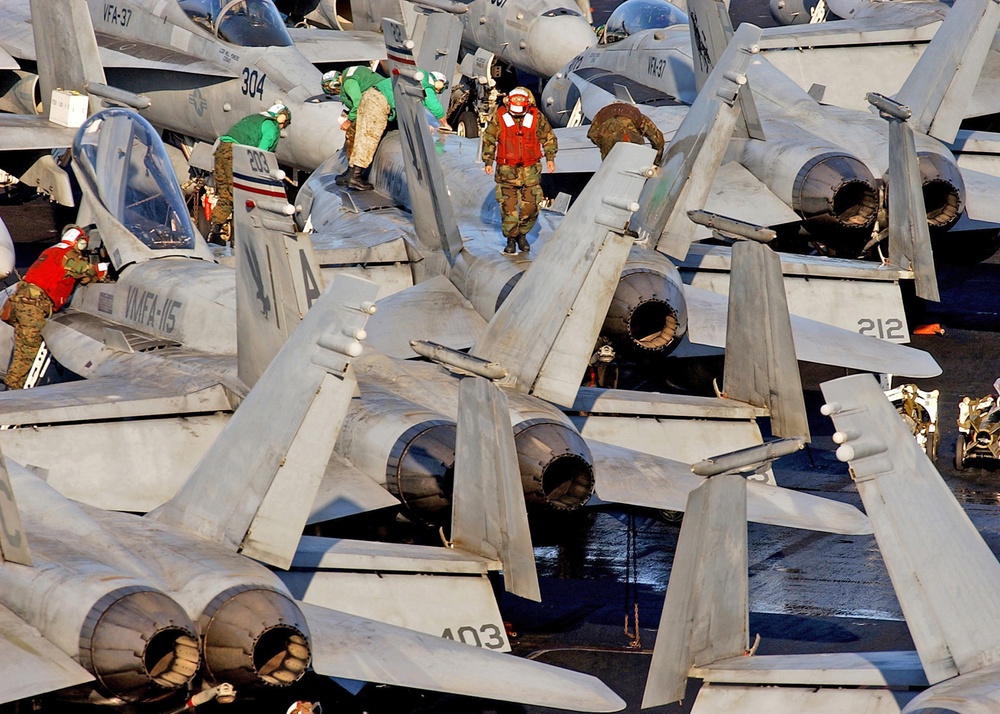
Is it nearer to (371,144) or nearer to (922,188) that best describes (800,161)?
(922,188)

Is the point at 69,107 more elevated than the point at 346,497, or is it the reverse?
the point at 69,107

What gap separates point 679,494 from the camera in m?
10.2

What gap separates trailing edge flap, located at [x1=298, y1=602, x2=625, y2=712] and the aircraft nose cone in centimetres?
1697

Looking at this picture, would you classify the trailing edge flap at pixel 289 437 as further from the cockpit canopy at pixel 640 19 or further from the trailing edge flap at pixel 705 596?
the cockpit canopy at pixel 640 19

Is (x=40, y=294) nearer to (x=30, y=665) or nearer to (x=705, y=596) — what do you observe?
(x=30, y=665)

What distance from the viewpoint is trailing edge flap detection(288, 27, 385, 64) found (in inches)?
886

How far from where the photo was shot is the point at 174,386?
11.4m

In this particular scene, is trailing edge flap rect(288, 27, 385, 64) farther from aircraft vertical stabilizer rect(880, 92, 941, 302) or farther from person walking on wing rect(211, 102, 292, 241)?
aircraft vertical stabilizer rect(880, 92, 941, 302)

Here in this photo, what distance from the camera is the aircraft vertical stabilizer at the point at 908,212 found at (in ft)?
47.8

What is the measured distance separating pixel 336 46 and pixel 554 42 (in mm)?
3686

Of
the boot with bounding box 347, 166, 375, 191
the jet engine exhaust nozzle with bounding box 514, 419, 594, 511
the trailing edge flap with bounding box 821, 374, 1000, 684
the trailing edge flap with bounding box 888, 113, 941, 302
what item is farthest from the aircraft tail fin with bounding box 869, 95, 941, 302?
the trailing edge flap with bounding box 821, 374, 1000, 684

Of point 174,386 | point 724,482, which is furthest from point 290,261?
point 724,482

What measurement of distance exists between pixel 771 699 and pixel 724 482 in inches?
44.7

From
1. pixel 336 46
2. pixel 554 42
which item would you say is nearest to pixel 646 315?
pixel 554 42
